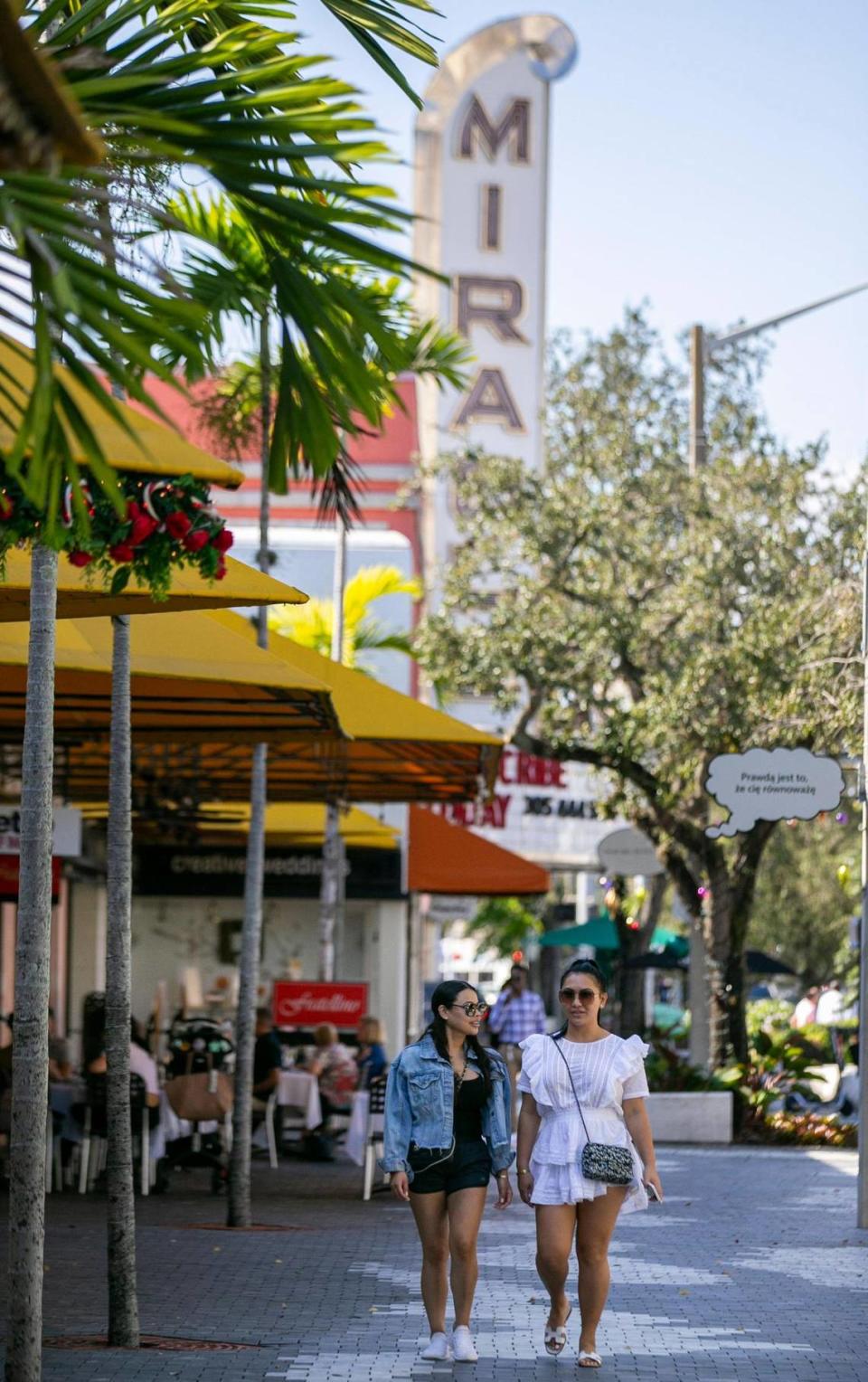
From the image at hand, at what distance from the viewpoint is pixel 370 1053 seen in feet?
64.6

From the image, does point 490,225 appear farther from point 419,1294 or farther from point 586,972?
point 586,972

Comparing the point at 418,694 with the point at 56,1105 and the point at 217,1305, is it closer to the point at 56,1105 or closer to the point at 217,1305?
the point at 56,1105

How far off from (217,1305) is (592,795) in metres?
27.6

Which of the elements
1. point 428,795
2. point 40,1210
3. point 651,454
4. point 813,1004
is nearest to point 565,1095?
point 40,1210

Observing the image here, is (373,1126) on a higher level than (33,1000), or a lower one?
lower

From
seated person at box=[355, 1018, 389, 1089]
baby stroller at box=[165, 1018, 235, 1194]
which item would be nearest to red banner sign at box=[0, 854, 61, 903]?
seated person at box=[355, 1018, 389, 1089]

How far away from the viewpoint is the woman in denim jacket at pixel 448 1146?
9000 millimetres

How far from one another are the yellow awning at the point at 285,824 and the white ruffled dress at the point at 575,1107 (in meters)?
14.7

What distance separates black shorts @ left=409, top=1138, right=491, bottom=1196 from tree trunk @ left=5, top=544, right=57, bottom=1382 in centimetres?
185

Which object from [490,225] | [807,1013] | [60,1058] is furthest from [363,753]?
[490,225]

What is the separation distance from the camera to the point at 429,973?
56281 mm

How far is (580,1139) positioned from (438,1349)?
3.38 feet

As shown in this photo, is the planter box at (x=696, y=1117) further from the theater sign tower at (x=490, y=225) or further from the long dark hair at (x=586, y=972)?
the theater sign tower at (x=490, y=225)

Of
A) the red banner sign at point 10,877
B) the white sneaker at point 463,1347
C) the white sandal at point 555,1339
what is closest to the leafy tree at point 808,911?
the red banner sign at point 10,877
